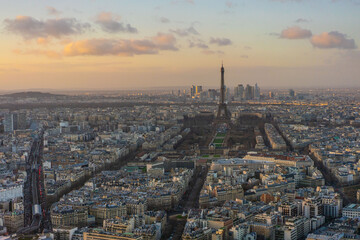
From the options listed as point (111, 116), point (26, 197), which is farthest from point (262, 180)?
point (111, 116)

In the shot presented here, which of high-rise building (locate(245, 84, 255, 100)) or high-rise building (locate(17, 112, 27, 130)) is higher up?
high-rise building (locate(245, 84, 255, 100))

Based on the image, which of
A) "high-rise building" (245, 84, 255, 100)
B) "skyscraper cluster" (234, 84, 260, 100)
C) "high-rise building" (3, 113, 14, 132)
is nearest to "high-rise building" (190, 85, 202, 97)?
"skyscraper cluster" (234, 84, 260, 100)

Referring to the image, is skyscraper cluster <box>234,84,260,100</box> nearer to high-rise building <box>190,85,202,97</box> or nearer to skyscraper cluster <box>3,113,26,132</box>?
high-rise building <box>190,85,202,97</box>

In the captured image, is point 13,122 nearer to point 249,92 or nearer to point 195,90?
point 249,92

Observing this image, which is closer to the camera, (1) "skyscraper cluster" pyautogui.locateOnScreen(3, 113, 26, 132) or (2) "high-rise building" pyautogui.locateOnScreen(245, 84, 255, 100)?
(1) "skyscraper cluster" pyautogui.locateOnScreen(3, 113, 26, 132)

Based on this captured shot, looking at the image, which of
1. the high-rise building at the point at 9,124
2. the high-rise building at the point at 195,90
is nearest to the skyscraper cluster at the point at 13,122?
the high-rise building at the point at 9,124

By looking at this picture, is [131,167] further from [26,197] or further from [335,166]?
[335,166]

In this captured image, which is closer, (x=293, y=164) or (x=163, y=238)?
(x=163, y=238)

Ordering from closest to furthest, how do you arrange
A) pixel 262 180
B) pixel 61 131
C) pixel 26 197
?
pixel 26 197
pixel 262 180
pixel 61 131

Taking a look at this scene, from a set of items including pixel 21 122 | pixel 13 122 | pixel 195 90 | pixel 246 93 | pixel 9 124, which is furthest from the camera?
pixel 195 90

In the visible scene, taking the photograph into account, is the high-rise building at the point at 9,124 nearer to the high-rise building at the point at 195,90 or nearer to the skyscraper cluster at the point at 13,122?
the skyscraper cluster at the point at 13,122

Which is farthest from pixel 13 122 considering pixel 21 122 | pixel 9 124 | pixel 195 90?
pixel 195 90
